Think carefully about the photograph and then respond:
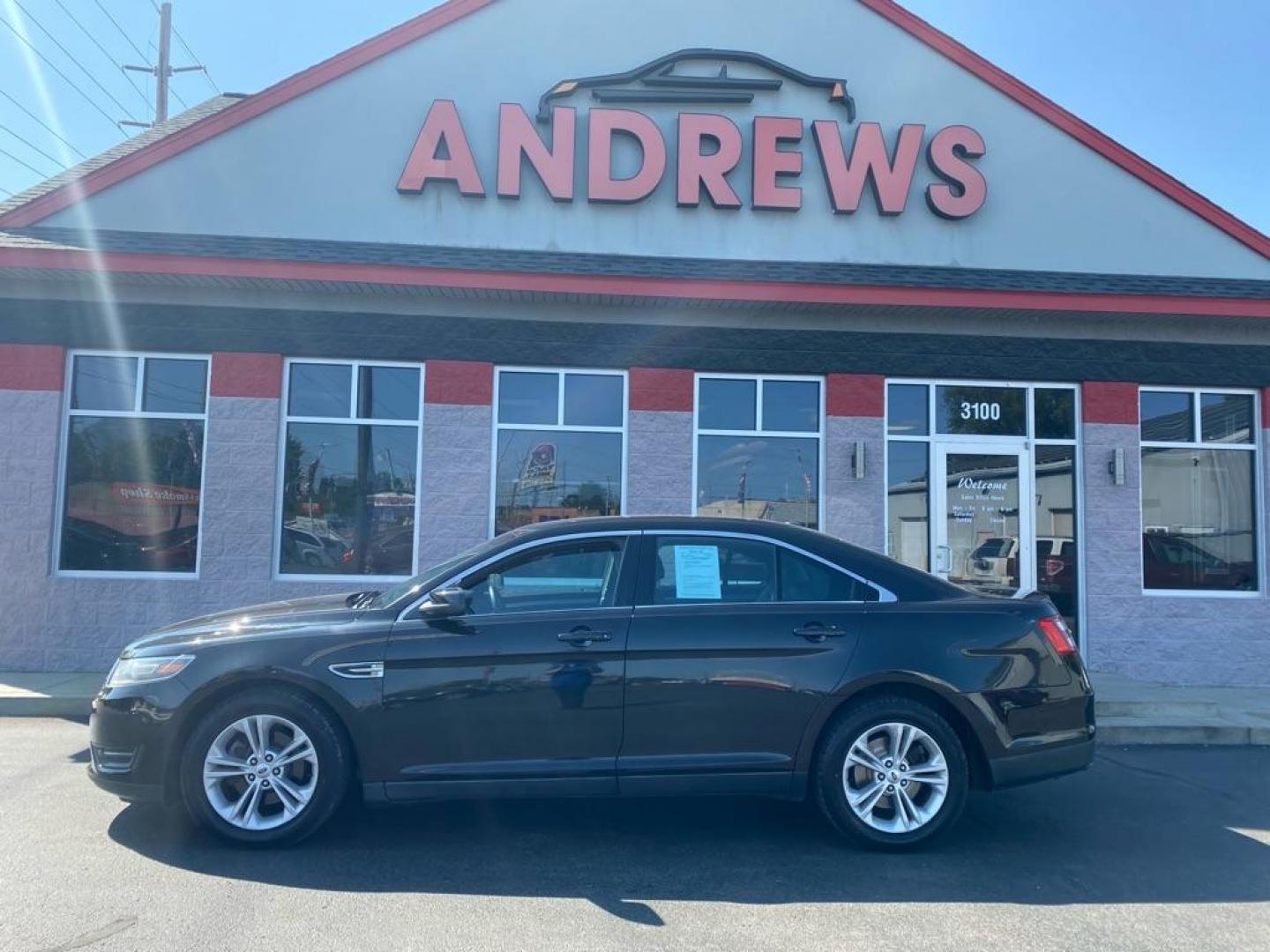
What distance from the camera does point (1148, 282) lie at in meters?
10.4

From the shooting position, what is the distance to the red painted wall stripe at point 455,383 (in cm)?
1016

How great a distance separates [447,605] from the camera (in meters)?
5.12

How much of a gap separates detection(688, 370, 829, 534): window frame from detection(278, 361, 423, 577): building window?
281cm

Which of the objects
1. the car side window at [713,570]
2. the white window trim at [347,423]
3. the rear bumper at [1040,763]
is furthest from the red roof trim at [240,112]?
the rear bumper at [1040,763]

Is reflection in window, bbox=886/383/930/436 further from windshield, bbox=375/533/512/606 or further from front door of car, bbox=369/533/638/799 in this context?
front door of car, bbox=369/533/638/799

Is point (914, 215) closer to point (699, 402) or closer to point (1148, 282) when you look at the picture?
point (1148, 282)

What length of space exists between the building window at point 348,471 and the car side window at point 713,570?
524 centimetres

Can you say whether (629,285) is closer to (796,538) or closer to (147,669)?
(796,538)

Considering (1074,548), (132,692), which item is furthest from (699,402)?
(132,692)

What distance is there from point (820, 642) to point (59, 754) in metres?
5.28

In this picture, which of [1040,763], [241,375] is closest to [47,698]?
[241,375]

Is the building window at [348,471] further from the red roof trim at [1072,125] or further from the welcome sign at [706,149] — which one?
the red roof trim at [1072,125]

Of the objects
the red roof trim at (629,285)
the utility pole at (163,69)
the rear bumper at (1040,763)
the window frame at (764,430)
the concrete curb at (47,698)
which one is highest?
the utility pole at (163,69)

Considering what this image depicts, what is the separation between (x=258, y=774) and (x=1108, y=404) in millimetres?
9007
